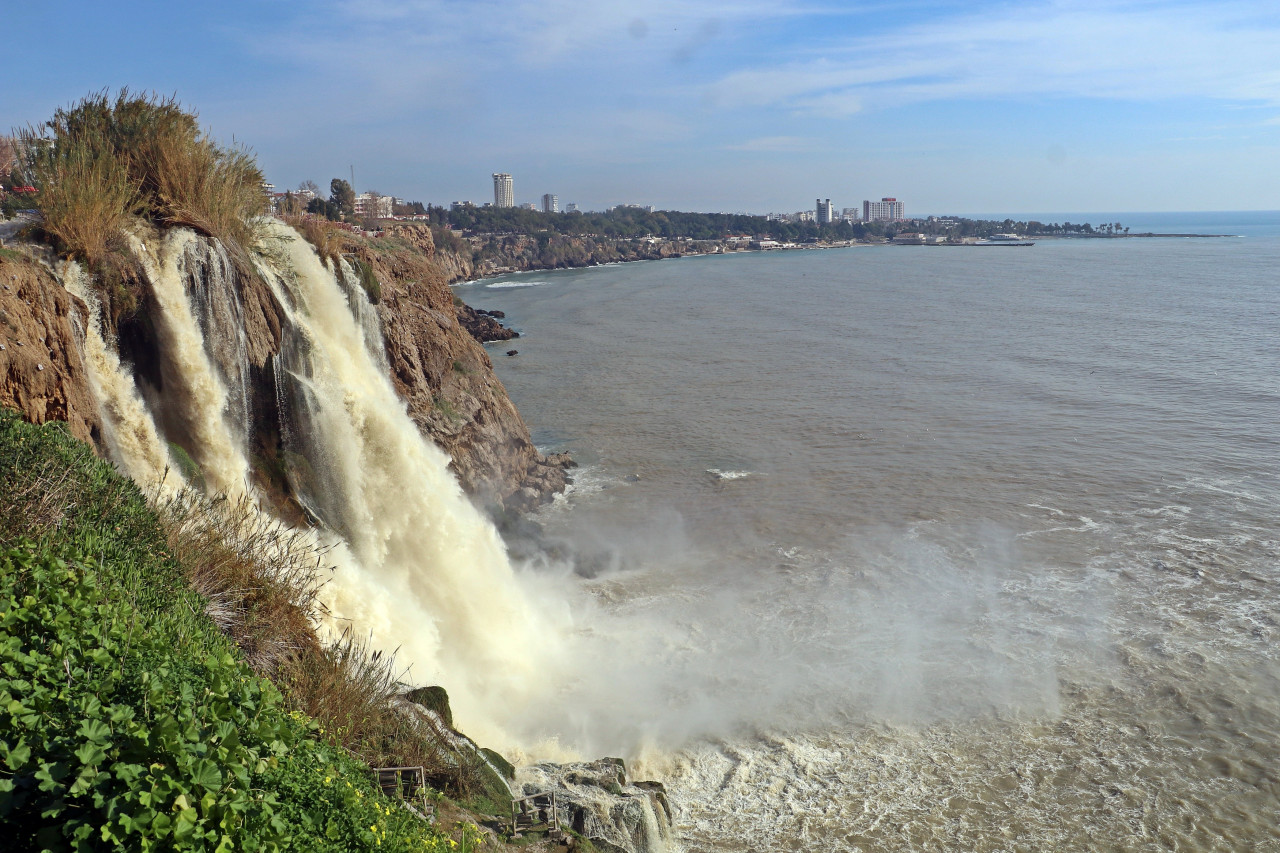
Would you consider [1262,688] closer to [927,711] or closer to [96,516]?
[927,711]

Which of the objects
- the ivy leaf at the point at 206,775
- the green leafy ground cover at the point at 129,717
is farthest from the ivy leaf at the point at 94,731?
the ivy leaf at the point at 206,775

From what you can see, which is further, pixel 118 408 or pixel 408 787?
pixel 118 408

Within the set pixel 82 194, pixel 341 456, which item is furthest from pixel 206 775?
pixel 341 456

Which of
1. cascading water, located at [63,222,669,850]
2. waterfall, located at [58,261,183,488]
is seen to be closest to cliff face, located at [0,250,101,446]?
waterfall, located at [58,261,183,488]

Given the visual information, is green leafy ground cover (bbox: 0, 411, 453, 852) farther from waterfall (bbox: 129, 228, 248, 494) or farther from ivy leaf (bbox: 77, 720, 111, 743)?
waterfall (bbox: 129, 228, 248, 494)

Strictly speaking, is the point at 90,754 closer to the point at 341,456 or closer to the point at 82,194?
the point at 82,194

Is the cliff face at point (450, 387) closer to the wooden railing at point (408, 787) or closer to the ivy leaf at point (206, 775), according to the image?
the wooden railing at point (408, 787)
